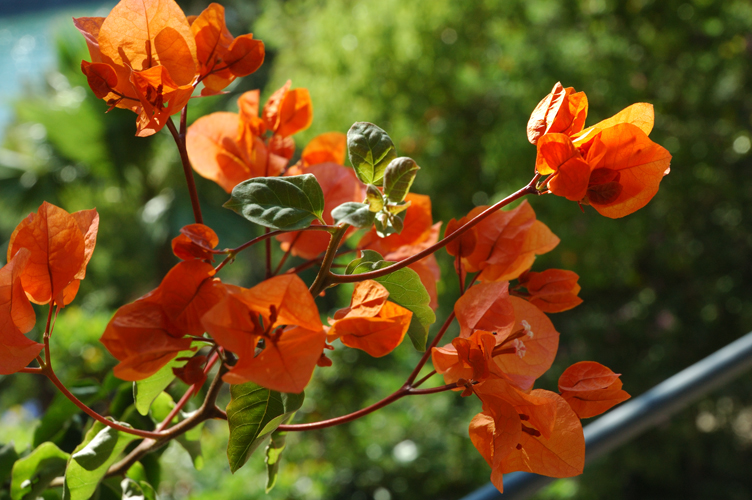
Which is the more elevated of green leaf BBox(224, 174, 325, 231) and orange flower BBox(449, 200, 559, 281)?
green leaf BBox(224, 174, 325, 231)

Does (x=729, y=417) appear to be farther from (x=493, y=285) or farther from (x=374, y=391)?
(x=493, y=285)

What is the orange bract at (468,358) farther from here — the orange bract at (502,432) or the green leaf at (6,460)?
the green leaf at (6,460)

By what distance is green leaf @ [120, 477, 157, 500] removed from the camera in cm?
27

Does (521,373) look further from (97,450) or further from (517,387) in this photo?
(97,450)

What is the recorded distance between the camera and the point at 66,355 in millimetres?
2174

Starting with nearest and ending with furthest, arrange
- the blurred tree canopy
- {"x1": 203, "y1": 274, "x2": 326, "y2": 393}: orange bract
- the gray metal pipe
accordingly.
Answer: {"x1": 203, "y1": 274, "x2": 326, "y2": 393}: orange bract < the gray metal pipe < the blurred tree canopy

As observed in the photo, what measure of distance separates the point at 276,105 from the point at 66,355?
224cm

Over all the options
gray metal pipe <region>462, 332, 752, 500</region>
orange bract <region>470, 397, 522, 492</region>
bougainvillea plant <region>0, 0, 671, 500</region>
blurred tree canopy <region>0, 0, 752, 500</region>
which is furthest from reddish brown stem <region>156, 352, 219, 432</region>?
blurred tree canopy <region>0, 0, 752, 500</region>

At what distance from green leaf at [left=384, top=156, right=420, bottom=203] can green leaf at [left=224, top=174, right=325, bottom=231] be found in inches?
1.0

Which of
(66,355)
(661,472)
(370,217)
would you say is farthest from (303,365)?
(661,472)

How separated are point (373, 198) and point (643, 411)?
548mm

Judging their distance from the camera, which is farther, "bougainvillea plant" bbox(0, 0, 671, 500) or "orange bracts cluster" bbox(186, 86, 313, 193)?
"orange bracts cluster" bbox(186, 86, 313, 193)

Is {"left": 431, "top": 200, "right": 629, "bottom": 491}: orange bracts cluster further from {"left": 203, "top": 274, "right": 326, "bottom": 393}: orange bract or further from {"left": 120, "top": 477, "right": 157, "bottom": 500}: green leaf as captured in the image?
{"left": 120, "top": 477, "right": 157, "bottom": 500}: green leaf

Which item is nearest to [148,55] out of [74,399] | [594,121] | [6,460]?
[74,399]
